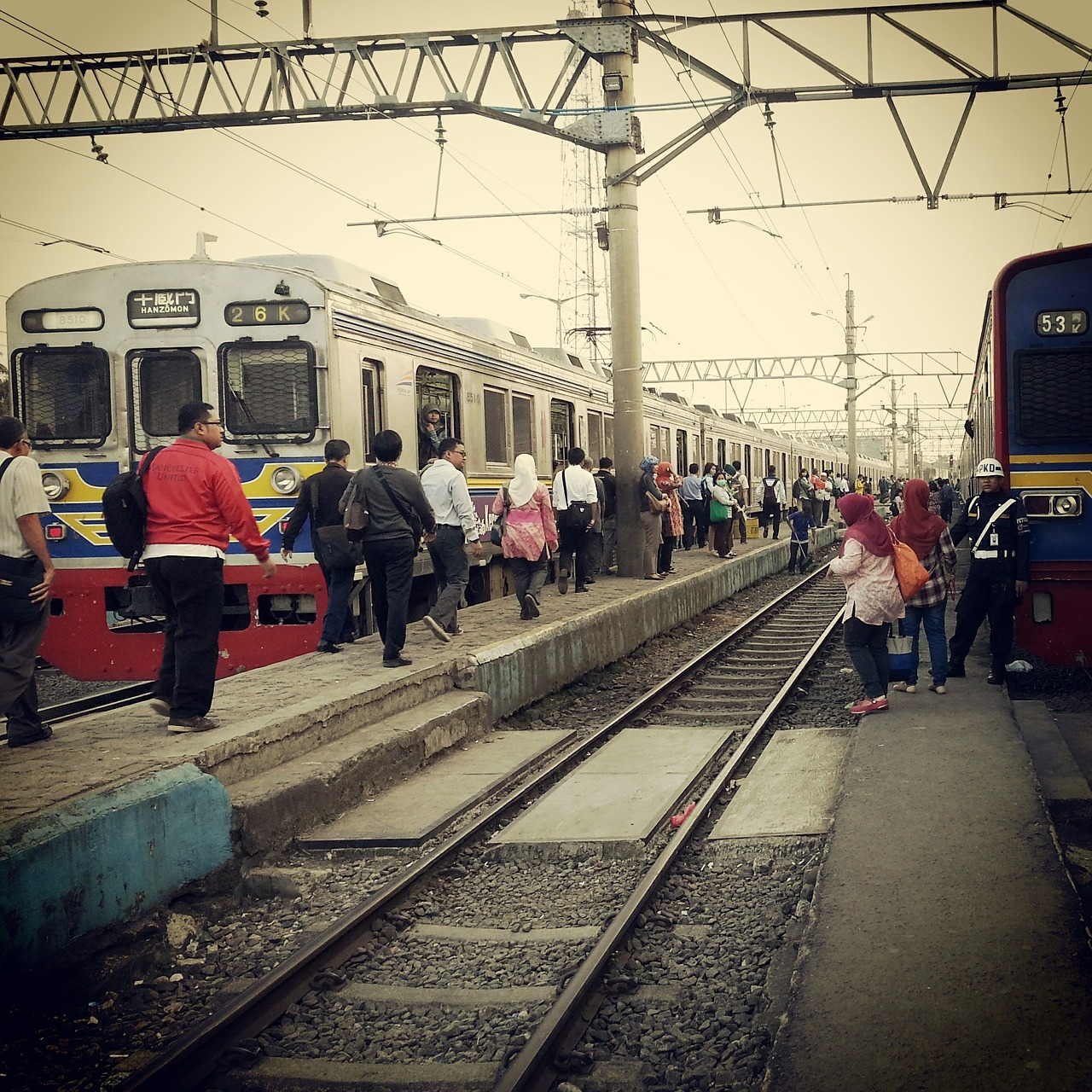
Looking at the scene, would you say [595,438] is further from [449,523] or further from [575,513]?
[449,523]

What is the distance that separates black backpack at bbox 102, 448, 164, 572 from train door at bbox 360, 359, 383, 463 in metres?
4.31

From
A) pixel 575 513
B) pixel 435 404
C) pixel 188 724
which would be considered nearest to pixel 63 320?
pixel 435 404

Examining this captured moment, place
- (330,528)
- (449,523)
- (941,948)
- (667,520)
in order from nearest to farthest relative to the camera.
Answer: (941,948) < (330,528) < (449,523) < (667,520)

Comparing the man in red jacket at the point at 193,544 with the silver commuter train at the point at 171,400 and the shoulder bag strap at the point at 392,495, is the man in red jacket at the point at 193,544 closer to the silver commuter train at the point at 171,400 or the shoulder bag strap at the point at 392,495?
the shoulder bag strap at the point at 392,495

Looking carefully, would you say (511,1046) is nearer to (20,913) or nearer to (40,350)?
(20,913)

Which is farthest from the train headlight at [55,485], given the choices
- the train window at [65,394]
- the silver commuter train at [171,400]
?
the train window at [65,394]

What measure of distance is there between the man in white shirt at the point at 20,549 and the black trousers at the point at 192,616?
502 millimetres

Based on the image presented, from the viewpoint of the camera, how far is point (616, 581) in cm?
1530

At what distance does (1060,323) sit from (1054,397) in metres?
0.54


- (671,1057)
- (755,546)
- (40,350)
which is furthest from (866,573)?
(755,546)

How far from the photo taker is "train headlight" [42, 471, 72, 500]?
32.0ft

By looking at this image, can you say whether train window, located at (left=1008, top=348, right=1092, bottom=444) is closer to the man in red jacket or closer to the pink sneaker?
the pink sneaker

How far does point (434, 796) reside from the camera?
21.9 feet

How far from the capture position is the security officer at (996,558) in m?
8.41
